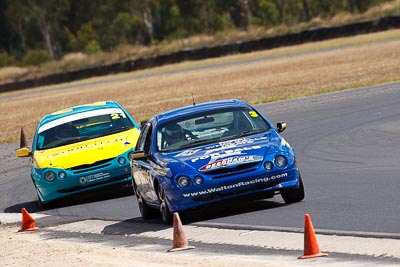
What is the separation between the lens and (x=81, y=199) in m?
17.1

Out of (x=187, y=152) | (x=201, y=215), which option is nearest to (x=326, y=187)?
(x=201, y=215)

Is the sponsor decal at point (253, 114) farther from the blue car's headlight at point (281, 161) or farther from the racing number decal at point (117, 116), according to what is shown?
the racing number decal at point (117, 116)

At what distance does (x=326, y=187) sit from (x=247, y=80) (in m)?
31.4

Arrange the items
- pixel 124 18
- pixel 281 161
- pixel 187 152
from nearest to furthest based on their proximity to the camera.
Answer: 1. pixel 281 161
2. pixel 187 152
3. pixel 124 18

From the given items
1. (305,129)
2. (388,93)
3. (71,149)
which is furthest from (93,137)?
(388,93)

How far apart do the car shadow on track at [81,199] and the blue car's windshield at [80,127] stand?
879 mm

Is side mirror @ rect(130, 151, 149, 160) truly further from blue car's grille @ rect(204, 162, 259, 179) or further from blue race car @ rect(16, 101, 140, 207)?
blue race car @ rect(16, 101, 140, 207)

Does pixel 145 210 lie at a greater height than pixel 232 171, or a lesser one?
lesser

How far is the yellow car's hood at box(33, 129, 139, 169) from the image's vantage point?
16000 millimetres

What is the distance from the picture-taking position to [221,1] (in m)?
105

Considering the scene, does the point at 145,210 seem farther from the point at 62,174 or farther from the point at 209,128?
the point at 62,174

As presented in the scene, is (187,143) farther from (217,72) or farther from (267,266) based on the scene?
(217,72)

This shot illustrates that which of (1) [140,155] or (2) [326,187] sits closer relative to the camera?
(1) [140,155]

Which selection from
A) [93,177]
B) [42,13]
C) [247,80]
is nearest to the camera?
[93,177]
